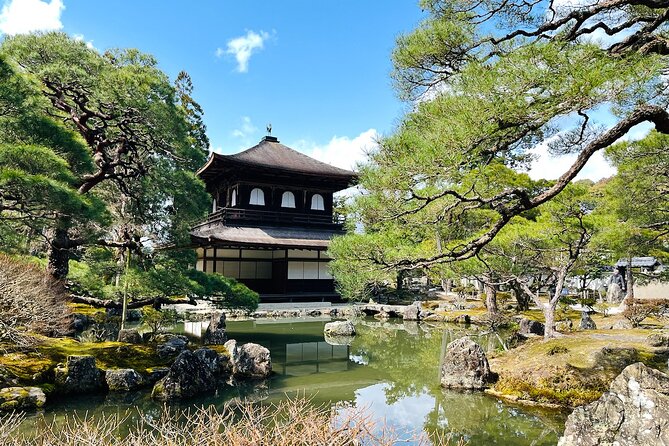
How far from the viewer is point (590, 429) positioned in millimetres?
4160

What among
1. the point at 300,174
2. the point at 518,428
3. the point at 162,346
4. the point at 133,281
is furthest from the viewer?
the point at 300,174

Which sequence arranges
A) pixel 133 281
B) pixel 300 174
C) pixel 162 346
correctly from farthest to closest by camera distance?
1. pixel 300 174
2. pixel 133 281
3. pixel 162 346

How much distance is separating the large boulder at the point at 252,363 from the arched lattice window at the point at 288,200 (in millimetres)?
12681

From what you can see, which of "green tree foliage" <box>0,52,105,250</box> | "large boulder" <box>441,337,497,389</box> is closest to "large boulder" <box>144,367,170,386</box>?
"green tree foliage" <box>0,52,105,250</box>

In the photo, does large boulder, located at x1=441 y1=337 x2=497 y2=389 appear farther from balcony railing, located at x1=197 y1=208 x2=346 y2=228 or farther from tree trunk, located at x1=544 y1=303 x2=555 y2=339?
balcony railing, located at x1=197 y1=208 x2=346 y2=228

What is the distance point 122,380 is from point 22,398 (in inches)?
55.3

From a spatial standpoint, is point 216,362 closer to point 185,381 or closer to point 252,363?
point 252,363

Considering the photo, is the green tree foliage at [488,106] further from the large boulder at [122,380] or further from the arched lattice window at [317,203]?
the arched lattice window at [317,203]

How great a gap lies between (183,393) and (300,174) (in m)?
14.4

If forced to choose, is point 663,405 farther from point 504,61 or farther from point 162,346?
point 162,346

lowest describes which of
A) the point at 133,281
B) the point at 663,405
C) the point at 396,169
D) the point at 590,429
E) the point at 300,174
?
the point at 590,429

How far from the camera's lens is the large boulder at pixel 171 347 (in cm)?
878


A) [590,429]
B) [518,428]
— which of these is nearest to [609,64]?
[590,429]

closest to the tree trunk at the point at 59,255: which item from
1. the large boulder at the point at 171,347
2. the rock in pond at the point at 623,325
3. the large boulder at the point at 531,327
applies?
the large boulder at the point at 171,347
